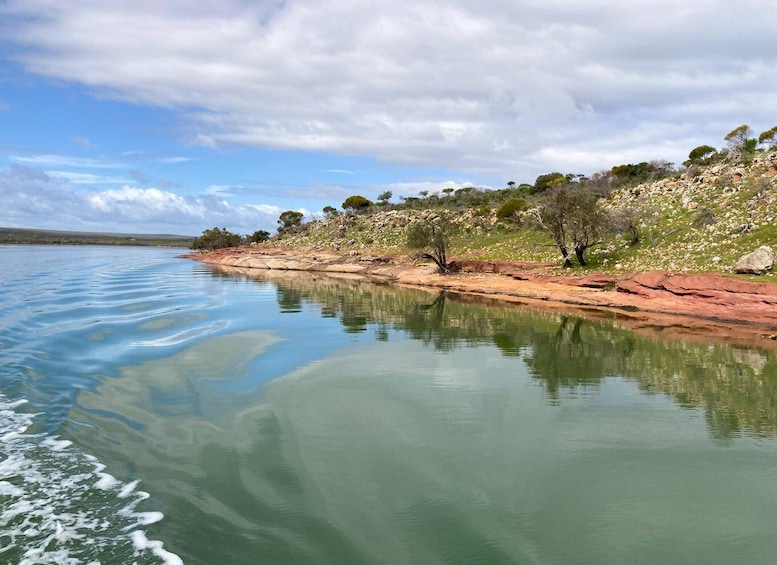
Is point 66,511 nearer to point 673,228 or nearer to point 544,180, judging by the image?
point 673,228

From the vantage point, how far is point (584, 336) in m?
26.4

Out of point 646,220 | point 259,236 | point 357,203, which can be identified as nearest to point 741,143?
point 646,220

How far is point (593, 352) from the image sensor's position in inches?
891

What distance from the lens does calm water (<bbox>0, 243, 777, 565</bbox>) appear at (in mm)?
8344

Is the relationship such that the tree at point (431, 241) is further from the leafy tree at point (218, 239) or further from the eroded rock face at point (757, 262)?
the leafy tree at point (218, 239)

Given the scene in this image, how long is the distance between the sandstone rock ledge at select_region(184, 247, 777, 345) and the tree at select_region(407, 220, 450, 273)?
1567 mm

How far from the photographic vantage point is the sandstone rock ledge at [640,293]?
28125 millimetres

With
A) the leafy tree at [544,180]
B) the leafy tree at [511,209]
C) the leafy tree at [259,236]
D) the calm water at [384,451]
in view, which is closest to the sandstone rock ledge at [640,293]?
the calm water at [384,451]

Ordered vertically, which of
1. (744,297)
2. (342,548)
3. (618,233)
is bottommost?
(342,548)

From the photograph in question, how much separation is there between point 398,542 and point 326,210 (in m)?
113

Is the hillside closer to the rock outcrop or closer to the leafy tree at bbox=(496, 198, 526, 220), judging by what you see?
the leafy tree at bbox=(496, 198, 526, 220)

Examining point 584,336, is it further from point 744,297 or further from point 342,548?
point 342,548

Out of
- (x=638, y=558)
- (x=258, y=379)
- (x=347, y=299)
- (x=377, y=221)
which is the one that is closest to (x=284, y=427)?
(x=258, y=379)

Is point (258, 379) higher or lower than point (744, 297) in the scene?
lower
